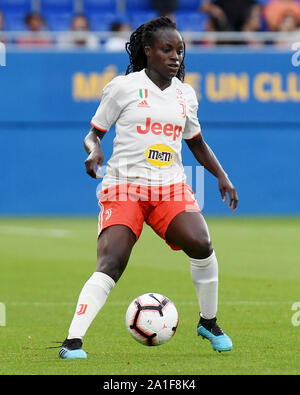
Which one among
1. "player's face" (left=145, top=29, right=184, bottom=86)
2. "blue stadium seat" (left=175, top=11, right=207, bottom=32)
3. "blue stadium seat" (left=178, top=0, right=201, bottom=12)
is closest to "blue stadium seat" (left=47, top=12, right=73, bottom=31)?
"blue stadium seat" (left=175, top=11, right=207, bottom=32)

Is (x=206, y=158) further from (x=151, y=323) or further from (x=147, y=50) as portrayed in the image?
(x=151, y=323)

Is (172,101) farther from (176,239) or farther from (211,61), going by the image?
(211,61)

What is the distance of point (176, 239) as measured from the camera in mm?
7156

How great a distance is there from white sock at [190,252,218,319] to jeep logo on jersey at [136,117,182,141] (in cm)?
93

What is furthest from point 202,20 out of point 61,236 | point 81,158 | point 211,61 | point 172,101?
A: point 172,101

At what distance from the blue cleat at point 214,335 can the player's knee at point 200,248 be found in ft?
1.91

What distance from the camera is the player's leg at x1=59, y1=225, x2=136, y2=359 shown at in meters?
6.84

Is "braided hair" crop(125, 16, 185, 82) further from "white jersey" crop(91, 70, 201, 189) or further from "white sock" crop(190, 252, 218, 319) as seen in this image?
"white sock" crop(190, 252, 218, 319)

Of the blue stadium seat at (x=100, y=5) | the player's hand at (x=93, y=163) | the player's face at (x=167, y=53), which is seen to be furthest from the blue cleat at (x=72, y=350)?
the blue stadium seat at (x=100, y=5)

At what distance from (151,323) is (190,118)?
1553 mm

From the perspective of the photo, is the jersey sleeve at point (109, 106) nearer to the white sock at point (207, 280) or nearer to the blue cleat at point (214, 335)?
the white sock at point (207, 280)
